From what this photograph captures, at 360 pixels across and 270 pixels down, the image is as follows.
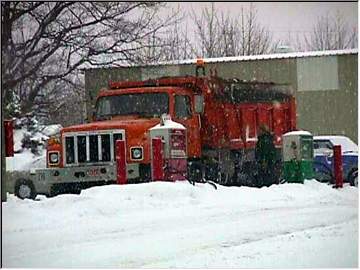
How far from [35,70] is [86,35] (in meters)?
0.94

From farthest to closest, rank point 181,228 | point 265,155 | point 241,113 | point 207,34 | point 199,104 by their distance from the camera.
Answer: point 241,113 → point 265,155 → point 199,104 → point 207,34 → point 181,228

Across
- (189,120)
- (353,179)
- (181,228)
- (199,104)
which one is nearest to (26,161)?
(181,228)

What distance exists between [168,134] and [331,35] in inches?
102

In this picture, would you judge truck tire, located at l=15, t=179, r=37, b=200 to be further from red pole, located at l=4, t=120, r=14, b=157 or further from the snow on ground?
red pole, located at l=4, t=120, r=14, b=157

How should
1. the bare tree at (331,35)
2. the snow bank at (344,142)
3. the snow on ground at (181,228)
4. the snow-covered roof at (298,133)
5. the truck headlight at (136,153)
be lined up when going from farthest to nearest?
the snow-covered roof at (298,133) < the truck headlight at (136,153) < the snow bank at (344,142) < the bare tree at (331,35) < the snow on ground at (181,228)

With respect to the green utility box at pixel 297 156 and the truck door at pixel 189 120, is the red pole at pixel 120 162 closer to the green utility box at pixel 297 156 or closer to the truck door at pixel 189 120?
the truck door at pixel 189 120

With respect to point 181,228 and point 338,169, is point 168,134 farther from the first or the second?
point 338,169

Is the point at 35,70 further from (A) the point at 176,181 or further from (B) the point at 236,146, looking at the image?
(B) the point at 236,146

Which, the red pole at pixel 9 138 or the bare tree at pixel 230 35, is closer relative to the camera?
the red pole at pixel 9 138

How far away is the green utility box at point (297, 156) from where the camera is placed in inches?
545

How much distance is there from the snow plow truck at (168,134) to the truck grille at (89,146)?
0.5 inches

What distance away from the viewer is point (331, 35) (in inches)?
484

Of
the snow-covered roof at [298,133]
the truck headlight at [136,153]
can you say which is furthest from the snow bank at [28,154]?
the snow-covered roof at [298,133]

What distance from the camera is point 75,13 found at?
12.4 m
